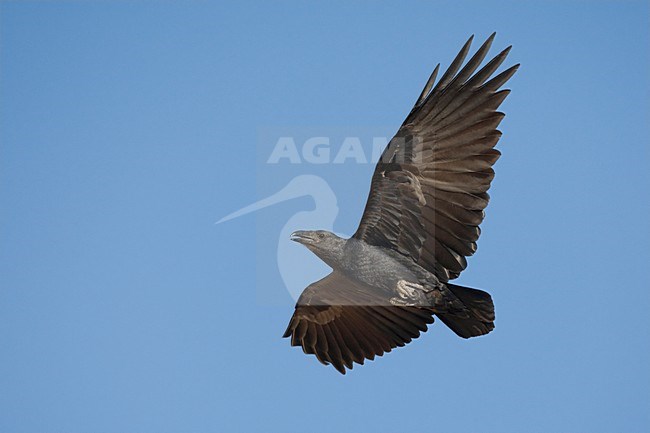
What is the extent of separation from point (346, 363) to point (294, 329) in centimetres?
97

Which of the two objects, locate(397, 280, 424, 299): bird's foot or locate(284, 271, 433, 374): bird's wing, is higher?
locate(284, 271, 433, 374): bird's wing

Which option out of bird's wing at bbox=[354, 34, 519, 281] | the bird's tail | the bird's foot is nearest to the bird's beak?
bird's wing at bbox=[354, 34, 519, 281]

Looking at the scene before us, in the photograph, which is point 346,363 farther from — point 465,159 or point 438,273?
point 465,159

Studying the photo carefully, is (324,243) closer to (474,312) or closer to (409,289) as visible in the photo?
(409,289)

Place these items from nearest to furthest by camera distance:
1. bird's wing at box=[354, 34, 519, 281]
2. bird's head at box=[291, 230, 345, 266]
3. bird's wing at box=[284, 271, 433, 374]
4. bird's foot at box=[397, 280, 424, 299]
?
bird's wing at box=[354, 34, 519, 281] → bird's foot at box=[397, 280, 424, 299] → bird's head at box=[291, 230, 345, 266] → bird's wing at box=[284, 271, 433, 374]

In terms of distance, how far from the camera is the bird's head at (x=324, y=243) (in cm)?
1112

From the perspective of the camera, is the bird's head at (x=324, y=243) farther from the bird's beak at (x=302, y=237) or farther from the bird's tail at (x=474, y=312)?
the bird's tail at (x=474, y=312)

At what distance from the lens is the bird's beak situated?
11211mm

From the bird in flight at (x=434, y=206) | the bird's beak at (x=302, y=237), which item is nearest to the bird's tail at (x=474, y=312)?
the bird in flight at (x=434, y=206)

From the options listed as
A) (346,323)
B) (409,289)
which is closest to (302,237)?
(409,289)

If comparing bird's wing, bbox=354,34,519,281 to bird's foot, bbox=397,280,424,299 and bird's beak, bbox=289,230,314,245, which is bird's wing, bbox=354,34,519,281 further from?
bird's beak, bbox=289,230,314,245

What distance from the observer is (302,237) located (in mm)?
11250

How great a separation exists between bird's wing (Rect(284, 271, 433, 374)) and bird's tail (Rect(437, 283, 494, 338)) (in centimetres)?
86

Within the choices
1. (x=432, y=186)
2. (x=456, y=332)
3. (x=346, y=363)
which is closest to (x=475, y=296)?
(x=456, y=332)
